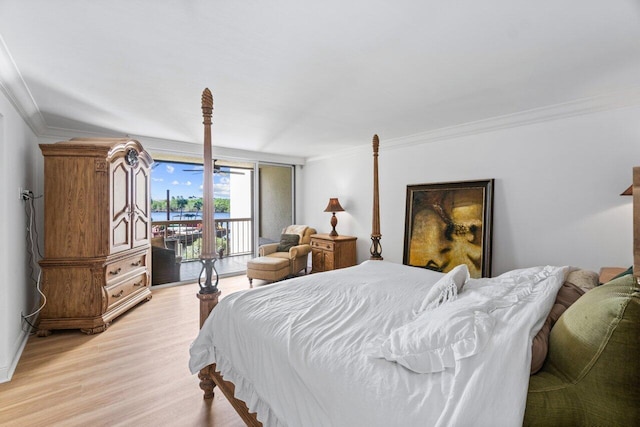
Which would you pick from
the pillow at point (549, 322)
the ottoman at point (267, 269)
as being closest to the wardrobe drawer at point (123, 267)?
the ottoman at point (267, 269)

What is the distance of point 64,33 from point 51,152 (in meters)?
1.79

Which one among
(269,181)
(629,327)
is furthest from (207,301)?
(269,181)

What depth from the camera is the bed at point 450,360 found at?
82cm

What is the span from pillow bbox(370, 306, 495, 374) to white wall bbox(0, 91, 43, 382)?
112 inches

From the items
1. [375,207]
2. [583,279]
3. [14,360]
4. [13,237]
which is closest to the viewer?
[583,279]

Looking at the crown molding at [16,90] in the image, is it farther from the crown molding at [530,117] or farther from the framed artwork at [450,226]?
the framed artwork at [450,226]

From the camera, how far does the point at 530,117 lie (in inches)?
122

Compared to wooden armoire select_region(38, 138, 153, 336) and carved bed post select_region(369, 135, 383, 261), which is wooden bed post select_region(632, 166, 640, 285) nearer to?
carved bed post select_region(369, 135, 383, 261)

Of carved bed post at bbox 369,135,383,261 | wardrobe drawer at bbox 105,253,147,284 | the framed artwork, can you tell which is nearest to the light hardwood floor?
wardrobe drawer at bbox 105,253,147,284

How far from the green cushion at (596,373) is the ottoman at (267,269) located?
3744 millimetres

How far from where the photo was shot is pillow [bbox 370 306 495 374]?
37.4 inches

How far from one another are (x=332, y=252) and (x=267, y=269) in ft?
3.43

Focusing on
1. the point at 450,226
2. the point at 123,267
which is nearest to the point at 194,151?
the point at 123,267

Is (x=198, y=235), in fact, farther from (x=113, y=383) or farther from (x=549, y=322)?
(x=549, y=322)
